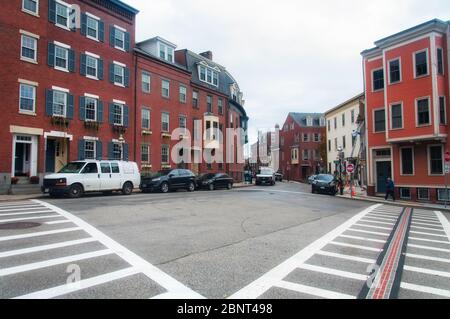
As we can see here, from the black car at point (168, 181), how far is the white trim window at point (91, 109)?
6.14m

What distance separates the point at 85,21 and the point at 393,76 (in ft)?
79.1

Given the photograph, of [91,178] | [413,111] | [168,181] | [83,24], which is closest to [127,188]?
[91,178]

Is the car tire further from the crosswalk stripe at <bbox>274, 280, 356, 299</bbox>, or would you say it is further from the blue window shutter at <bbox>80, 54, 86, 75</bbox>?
the crosswalk stripe at <bbox>274, 280, 356, 299</bbox>

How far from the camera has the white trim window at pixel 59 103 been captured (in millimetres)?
22625

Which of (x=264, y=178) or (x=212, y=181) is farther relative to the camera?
(x=264, y=178)

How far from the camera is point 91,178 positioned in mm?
19141

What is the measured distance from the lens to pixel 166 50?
33406mm

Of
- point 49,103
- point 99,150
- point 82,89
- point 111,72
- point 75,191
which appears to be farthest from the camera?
point 111,72

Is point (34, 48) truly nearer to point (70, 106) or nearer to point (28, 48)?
point (28, 48)

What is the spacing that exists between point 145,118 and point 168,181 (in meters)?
8.13

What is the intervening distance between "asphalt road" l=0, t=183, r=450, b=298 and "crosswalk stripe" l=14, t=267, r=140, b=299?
0.01m

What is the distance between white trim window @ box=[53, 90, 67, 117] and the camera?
2262 centimetres
